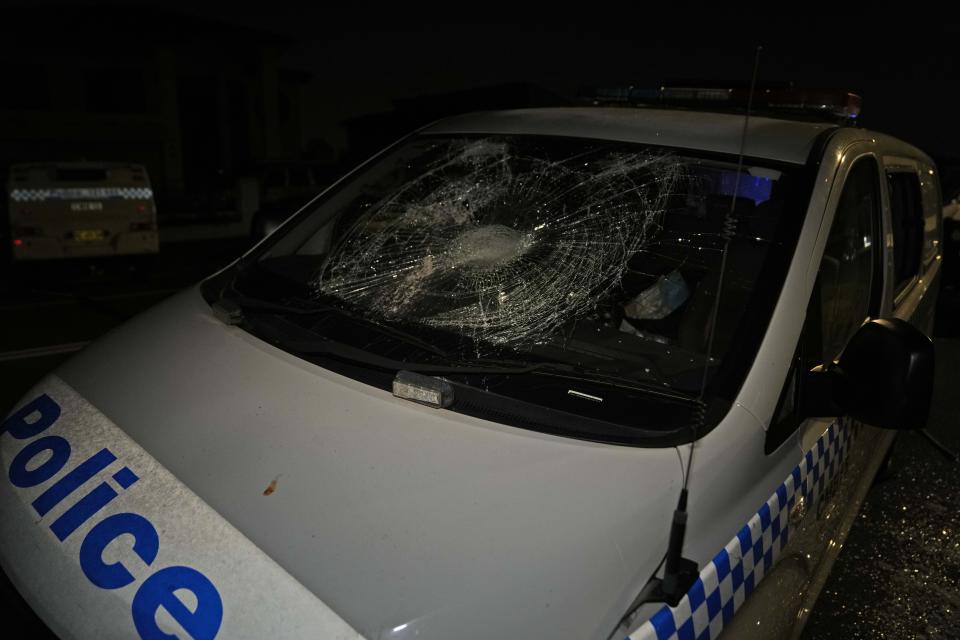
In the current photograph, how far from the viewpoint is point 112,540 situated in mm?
1189

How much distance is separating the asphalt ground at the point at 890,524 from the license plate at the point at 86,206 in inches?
83.5

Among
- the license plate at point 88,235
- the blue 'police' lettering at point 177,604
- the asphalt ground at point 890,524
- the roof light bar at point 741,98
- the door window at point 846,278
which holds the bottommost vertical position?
the asphalt ground at point 890,524

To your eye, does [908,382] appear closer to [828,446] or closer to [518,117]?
[828,446]

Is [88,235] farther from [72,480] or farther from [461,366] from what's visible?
[461,366]

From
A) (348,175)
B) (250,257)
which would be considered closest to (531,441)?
(250,257)

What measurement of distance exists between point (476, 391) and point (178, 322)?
89cm

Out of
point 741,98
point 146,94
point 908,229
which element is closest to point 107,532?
point 741,98

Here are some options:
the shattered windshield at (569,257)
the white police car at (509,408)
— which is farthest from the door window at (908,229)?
the shattered windshield at (569,257)

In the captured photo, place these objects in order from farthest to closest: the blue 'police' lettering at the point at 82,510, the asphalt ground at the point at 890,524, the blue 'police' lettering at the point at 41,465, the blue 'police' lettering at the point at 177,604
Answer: the asphalt ground at the point at 890,524 → the blue 'police' lettering at the point at 41,465 → the blue 'police' lettering at the point at 82,510 → the blue 'police' lettering at the point at 177,604

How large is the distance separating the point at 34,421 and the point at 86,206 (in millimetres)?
7732

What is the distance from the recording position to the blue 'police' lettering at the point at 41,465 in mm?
1358

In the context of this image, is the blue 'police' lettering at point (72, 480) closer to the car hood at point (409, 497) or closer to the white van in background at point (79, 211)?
the car hood at point (409, 497)

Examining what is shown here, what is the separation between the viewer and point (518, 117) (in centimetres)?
228

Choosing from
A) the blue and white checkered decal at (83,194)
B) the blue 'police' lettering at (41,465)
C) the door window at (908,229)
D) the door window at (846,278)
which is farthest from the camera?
the blue and white checkered decal at (83,194)
